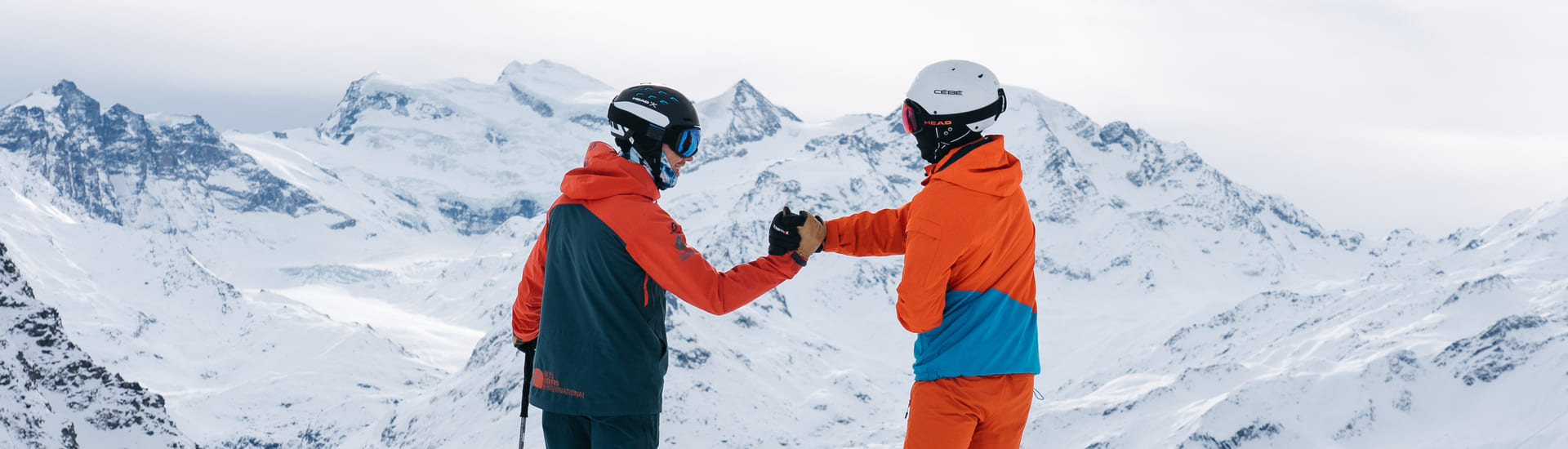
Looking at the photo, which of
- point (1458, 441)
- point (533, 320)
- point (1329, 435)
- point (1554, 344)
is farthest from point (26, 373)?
point (1554, 344)

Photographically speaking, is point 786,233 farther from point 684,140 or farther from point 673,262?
point 673,262

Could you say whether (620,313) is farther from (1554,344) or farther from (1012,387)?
(1554,344)

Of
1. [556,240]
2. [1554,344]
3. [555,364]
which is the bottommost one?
[1554,344]

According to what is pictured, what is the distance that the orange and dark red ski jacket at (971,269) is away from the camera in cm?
718

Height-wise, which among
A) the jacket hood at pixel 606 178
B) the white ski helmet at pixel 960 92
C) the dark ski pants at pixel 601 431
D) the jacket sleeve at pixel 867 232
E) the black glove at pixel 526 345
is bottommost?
the dark ski pants at pixel 601 431

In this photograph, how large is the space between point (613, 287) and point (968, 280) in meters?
2.54

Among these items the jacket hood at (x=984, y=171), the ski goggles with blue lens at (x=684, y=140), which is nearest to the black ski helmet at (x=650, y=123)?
the ski goggles with blue lens at (x=684, y=140)

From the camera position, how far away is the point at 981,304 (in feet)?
24.4

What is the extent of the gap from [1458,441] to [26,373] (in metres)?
196

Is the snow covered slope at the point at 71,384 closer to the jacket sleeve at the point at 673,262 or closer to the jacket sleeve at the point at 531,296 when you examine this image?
the jacket sleeve at the point at 531,296

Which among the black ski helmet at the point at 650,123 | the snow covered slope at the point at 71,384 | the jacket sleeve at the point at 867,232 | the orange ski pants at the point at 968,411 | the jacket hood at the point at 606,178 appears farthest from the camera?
the snow covered slope at the point at 71,384

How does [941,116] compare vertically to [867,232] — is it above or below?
above

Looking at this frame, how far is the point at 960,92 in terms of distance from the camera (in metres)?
7.86

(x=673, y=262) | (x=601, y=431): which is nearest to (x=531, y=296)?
(x=601, y=431)
